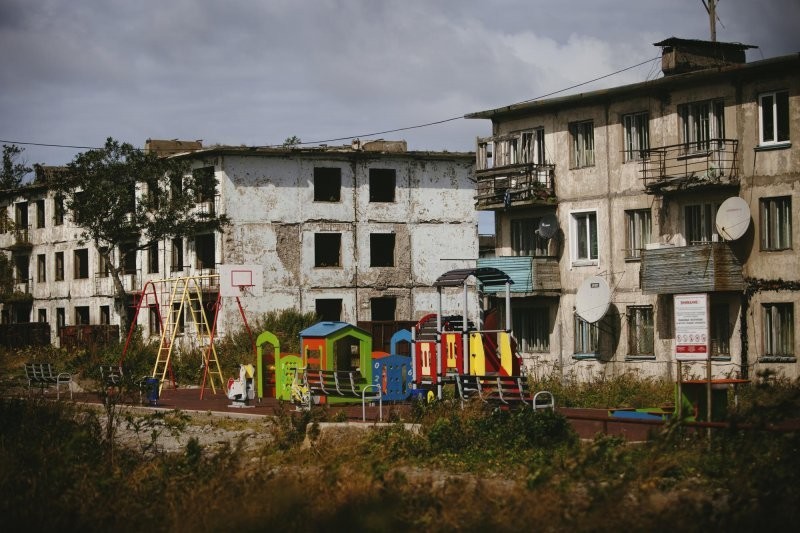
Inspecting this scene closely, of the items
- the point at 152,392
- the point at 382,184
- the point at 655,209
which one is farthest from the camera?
the point at 382,184

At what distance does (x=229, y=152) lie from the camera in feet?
158

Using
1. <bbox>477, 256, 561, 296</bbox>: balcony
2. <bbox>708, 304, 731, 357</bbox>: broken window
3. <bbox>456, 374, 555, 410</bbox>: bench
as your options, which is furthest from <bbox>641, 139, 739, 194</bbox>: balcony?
<bbox>456, 374, 555, 410</bbox>: bench

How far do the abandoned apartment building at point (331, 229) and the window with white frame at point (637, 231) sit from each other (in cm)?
1629

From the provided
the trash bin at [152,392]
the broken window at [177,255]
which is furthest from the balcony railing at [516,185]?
the broken window at [177,255]

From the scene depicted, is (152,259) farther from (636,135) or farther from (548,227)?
(636,135)

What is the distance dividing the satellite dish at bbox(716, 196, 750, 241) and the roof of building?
3347 millimetres

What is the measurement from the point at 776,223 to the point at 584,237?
6.84 meters

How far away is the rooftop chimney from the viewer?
1371 inches

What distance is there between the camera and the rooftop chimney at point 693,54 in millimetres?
34812

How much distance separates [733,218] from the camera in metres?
30.4

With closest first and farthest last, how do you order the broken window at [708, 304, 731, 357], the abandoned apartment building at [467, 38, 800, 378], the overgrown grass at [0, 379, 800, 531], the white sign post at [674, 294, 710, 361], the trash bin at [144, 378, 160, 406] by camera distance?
1. the overgrown grass at [0, 379, 800, 531]
2. the white sign post at [674, 294, 710, 361]
3. the trash bin at [144, 378, 160, 406]
4. the abandoned apartment building at [467, 38, 800, 378]
5. the broken window at [708, 304, 731, 357]

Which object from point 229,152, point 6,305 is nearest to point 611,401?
point 229,152

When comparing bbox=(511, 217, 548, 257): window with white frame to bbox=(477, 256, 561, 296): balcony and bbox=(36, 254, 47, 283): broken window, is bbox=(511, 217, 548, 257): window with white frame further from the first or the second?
bbox=(36, 254, 47, 283): broken window

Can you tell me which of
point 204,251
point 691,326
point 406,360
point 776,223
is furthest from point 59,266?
point 691,326
